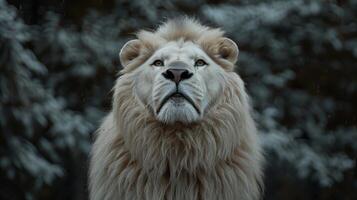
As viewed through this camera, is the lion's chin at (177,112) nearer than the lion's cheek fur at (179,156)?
Yes

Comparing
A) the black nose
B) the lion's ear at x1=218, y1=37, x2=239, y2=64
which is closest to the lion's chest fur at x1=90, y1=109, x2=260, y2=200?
the black nose

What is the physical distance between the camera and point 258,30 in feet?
30.3

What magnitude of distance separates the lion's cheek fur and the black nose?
327 millimetres

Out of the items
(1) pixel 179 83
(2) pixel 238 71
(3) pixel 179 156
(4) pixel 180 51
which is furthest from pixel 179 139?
(2) pixel 238 71

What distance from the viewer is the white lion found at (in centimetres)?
461

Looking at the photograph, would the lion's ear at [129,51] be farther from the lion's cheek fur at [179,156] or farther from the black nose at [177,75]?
the black nose at [177,75]

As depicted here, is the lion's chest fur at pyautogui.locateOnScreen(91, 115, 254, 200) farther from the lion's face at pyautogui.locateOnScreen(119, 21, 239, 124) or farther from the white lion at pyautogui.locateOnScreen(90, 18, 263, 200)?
the lion's face at pyautogui.locateOnScreen(119, 21, 239, 124)

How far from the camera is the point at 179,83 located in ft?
14.3

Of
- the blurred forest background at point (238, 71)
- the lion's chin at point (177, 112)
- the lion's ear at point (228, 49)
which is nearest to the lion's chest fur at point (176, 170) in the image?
the lion's chin at point (177, 112)

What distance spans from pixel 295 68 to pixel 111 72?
7.62 ft

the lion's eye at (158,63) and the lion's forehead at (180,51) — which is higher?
the lion's forehead at (180,51)

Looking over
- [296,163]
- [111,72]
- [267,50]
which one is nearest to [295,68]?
[267,50]

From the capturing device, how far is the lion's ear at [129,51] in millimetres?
4930

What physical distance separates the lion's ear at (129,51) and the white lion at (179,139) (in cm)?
10
